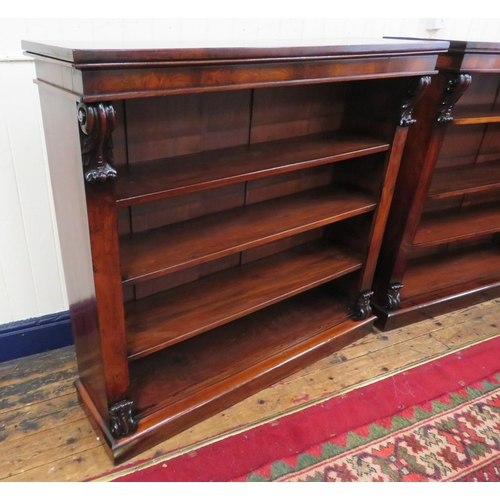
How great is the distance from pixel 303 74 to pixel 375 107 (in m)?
0.54

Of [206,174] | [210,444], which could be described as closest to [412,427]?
[210,444]

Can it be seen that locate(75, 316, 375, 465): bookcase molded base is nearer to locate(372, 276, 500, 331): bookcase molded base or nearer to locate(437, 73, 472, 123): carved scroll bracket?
locate(372, 276, 500, 331): bookcase molded base

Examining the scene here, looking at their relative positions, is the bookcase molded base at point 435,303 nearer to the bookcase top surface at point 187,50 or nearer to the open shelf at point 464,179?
the open shelf at point 464,179

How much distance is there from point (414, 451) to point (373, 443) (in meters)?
0.13

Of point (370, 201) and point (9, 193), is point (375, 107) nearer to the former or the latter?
point (370, 201)

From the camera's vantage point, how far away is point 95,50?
33.8 inches

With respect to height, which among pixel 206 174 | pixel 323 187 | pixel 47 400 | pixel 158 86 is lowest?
pixel 47 400

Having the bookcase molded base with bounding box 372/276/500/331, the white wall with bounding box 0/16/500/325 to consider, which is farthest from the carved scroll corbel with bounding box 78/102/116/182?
the bookcase molded base with bounding box 372/276/500/331

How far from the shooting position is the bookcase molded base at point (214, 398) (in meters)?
1.35

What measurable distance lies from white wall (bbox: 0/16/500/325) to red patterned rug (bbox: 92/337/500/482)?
735 millimetres

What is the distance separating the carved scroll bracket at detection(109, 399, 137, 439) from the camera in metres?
1.30

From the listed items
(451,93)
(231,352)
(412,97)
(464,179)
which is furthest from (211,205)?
(464,179)

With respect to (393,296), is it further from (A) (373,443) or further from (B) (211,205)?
(B) (211,205)

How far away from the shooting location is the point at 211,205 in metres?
1.55
